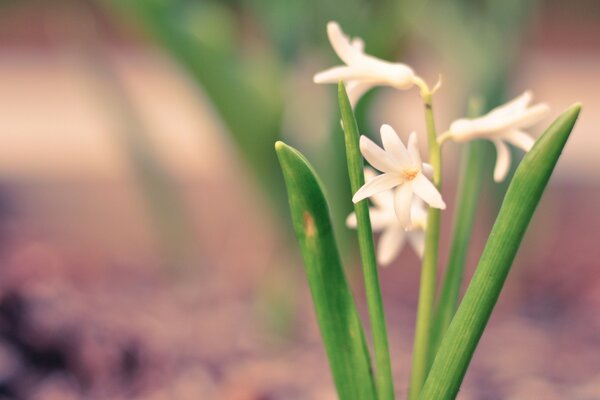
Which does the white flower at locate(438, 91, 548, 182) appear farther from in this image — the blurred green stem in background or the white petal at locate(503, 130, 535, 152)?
the blurred green stem in background

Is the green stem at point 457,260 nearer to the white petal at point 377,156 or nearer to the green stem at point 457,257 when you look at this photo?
the green stem at point 457,257

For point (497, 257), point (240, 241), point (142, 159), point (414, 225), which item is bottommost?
point (497, 257)

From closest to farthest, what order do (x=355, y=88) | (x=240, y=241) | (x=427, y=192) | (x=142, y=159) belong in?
(x=427, y=192), (x=355, y=88), (x=142, y=159), (x=240, y=241)

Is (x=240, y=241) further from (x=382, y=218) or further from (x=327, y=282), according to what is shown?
(x=327, y=282)

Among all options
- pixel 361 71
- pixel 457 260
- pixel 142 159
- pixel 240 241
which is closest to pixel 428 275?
pixel 457 260

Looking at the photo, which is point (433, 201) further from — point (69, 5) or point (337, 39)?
point (69, 5)

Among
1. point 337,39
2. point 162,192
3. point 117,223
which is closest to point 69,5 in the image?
point 117,223

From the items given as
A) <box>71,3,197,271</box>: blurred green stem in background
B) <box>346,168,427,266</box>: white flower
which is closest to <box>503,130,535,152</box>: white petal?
<box>346,168,427,266</box>: white flower

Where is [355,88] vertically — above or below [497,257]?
above

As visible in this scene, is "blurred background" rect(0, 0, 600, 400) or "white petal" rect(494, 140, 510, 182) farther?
"blurred background" rect(0, 0, 600, 400)
